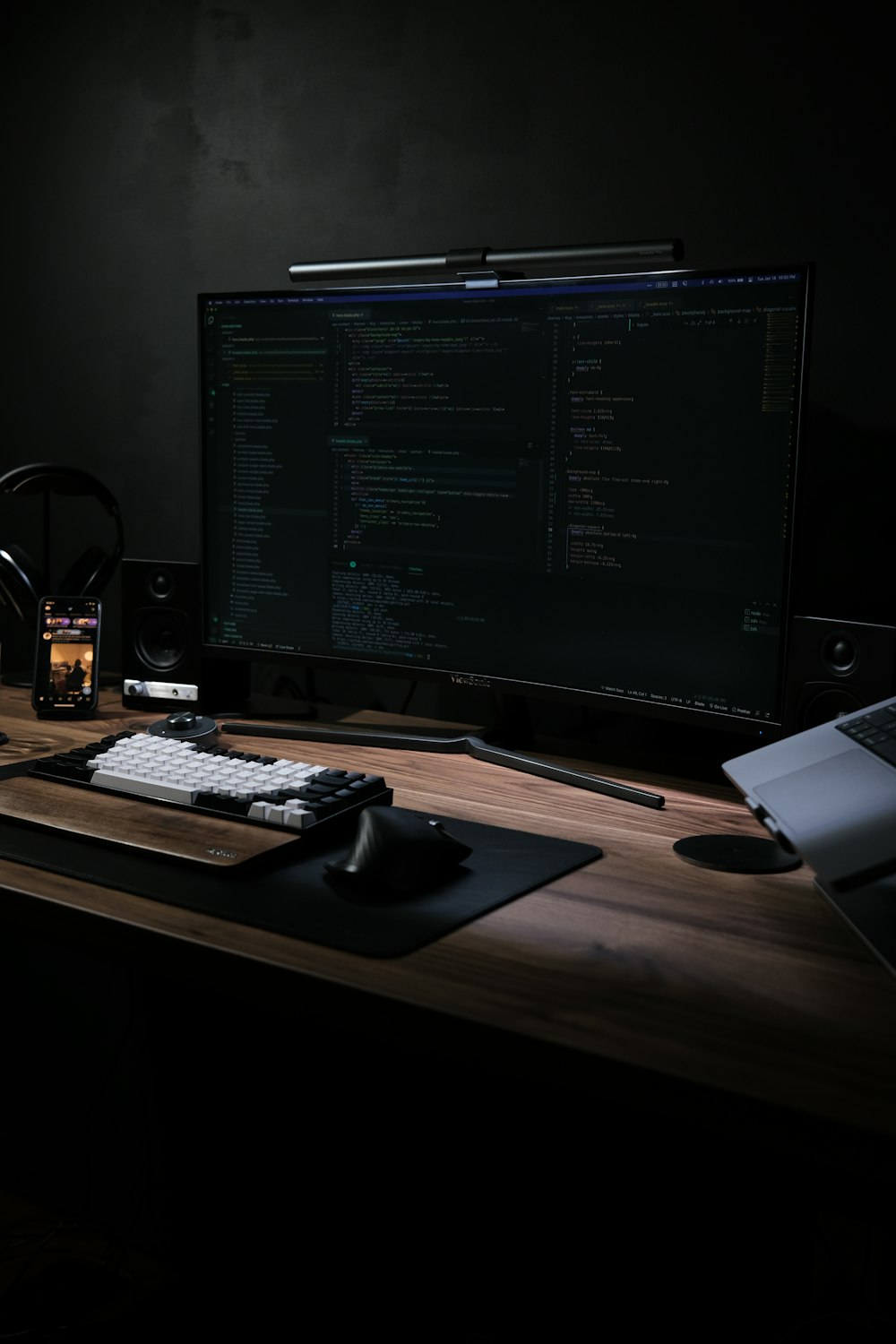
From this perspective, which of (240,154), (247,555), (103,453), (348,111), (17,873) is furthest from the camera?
(103,453)

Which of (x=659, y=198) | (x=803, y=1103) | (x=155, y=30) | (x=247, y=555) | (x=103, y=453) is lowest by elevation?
(x=803, y=1103)

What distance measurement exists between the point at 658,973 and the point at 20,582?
1.20 metres

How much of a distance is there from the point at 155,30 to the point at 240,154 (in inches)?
10.1

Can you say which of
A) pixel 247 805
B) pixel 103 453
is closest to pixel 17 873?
pixel 247 805

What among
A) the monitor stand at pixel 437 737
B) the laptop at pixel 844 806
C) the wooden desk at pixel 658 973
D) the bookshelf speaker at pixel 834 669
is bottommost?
the wooden desk at pixel 658 973

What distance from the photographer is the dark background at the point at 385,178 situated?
52.4 inches

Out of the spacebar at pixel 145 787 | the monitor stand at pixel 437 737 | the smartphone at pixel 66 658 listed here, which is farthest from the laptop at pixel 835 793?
the smartphone at pixel 66 658

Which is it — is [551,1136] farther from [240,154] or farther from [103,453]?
[240,154]

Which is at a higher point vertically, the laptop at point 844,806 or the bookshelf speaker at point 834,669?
the bookshelf speaker at point 834,669

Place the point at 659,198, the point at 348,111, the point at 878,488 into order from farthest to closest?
the point at 348,111 < the point at 659,198 < the point at 878,488

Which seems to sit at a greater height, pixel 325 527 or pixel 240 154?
pixel 240 154

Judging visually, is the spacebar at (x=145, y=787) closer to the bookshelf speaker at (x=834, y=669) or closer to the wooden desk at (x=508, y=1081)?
the wooden desk at (x=508, y=1081)

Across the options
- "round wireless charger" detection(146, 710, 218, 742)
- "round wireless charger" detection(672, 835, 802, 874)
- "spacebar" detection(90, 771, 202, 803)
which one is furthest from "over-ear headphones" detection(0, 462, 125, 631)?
"round wireless charger" detection(672, 835, 802, 874)

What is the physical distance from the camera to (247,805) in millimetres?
1099
